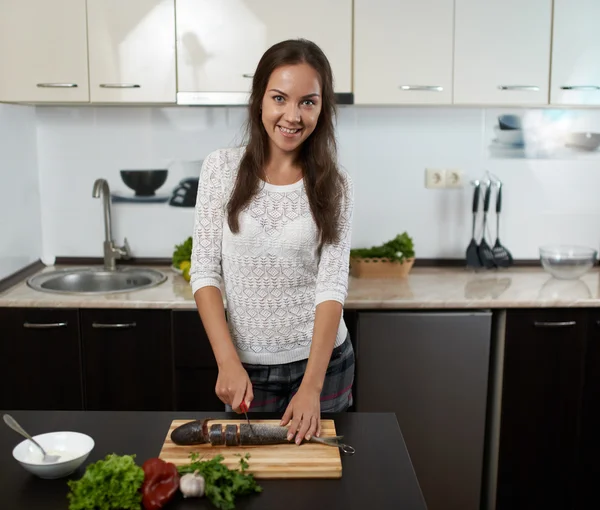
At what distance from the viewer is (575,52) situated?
9.28 ft

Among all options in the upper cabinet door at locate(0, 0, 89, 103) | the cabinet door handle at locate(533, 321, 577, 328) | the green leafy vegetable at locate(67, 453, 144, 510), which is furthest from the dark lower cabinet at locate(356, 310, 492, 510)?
the green leafy vegetable at locate(67, 453, 144, 510)

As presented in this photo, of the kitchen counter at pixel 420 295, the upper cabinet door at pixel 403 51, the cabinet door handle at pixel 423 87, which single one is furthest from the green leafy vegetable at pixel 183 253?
the cabinet door handle at pixel 423 87

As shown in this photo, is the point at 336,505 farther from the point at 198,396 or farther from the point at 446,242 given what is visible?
the point at 446,242

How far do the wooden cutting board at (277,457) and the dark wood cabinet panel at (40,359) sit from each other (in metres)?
1.32

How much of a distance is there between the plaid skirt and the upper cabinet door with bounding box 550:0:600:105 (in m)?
1.53

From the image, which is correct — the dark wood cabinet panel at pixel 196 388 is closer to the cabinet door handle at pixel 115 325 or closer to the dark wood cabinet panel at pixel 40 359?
the cabinet door handle at pixel 115 325

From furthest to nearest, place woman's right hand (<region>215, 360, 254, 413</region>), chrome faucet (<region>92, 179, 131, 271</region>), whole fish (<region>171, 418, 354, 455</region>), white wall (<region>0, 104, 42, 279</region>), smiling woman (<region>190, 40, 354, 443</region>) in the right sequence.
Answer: chrome faucet (<region>92, 179, 131, 271</region>)
white wall (<region>0, 104, 42, 279</region>)
smiling woman (<region>190, 40, 354, 443</region>)
woman's right hand (<region>215, 360, 254, 413</region>)
whole fish (<region>171, 418, 354, 455</region>)

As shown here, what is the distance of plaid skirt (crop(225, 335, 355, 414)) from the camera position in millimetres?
1909

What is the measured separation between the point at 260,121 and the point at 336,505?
3.22ft

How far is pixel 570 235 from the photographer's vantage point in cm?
332

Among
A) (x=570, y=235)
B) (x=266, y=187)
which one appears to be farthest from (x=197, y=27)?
(x=570, y=235)

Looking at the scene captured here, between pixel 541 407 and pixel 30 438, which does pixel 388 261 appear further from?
pixel 30 438

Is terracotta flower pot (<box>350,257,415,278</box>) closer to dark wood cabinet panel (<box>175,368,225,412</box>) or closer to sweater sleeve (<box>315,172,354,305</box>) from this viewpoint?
dark wood cabinet panel (<box>175,368,225,412</box>)

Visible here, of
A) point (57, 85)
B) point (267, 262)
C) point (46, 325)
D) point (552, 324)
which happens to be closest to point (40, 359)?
Answer: point (46, 325)
